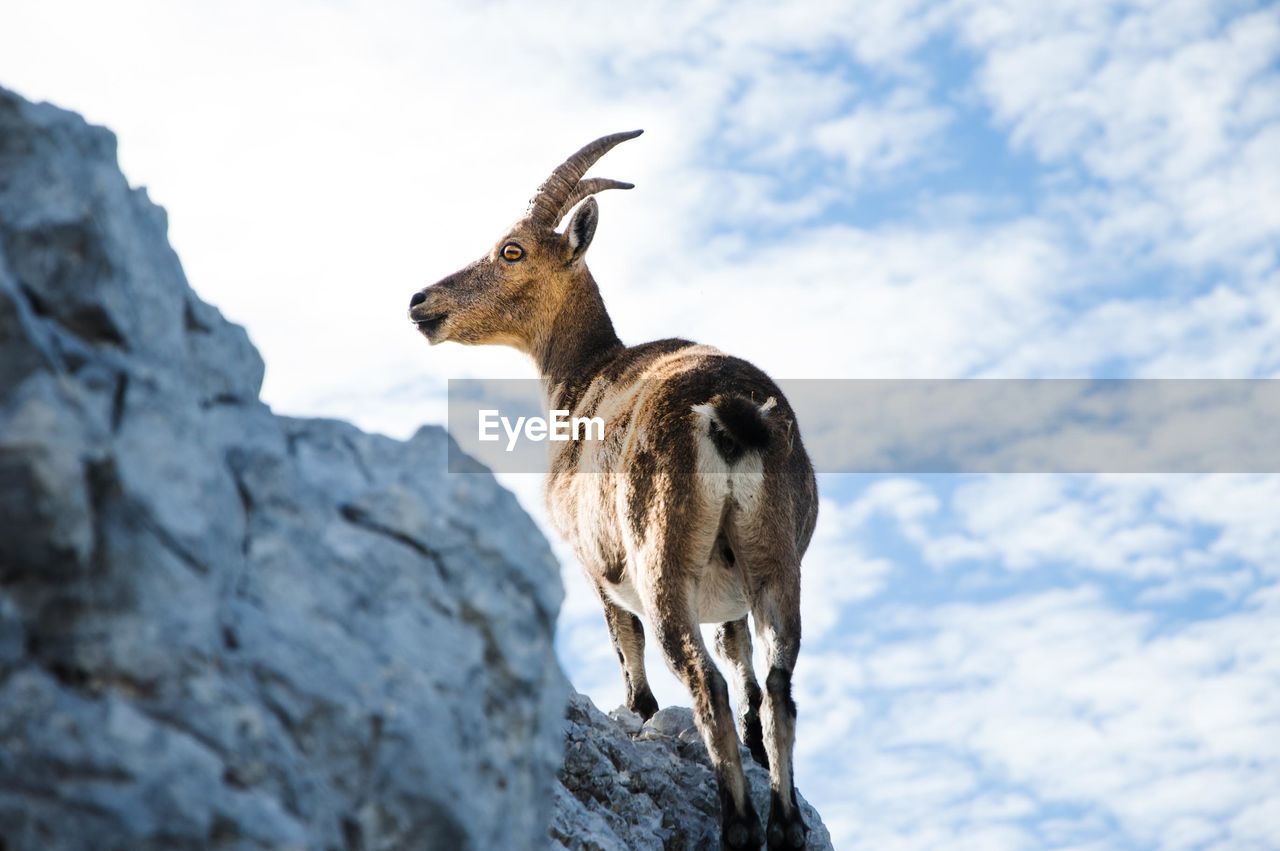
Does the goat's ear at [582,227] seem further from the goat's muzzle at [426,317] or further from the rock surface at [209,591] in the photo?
the rock surface at [209,591]

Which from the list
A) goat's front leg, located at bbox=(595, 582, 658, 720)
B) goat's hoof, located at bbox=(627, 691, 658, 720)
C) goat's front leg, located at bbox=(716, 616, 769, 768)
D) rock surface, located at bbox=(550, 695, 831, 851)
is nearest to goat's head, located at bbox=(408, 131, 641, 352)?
goat's front leg, located at bbox=(595, 582, 658, 720)

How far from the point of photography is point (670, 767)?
792cm

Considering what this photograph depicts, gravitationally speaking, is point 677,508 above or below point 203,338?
above

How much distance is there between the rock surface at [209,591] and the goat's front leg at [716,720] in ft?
8.07

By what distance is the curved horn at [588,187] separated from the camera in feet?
39.1

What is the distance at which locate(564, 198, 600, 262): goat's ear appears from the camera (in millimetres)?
11430

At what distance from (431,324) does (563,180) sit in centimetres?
170

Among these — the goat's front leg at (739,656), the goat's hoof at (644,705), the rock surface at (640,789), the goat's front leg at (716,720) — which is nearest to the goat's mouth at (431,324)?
the goat's hoof at (644,705)

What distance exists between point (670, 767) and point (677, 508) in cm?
168

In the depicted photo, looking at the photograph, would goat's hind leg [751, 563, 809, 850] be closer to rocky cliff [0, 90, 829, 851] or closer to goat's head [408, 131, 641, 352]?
rocky cliff [0, 90, 829, 851]

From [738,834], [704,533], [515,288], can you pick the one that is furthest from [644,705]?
[515,288]

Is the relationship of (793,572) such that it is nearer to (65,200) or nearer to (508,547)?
(508,547)

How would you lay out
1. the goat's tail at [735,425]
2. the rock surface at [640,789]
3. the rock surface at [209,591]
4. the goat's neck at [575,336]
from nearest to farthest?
the rock surface at [209,591] → the goat's tail at [735,425] → the rock surface at [640,789] → the goat's neck at [575,336]

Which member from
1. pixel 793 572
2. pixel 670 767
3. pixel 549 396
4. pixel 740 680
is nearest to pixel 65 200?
pixel 793 572
